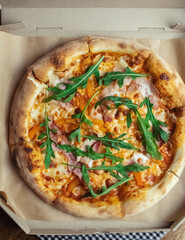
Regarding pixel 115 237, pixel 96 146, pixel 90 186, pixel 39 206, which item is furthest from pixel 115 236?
pixel 96 146

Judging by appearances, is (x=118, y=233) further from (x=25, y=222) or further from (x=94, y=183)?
(x=25, y=222)

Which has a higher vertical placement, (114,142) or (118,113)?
(118,113)

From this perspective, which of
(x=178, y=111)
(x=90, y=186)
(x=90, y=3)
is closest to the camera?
(x=90, y=186)

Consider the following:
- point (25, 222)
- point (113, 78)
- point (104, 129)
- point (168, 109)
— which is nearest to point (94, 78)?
point (113, 78)

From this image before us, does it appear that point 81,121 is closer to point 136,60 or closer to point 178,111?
point 136,60

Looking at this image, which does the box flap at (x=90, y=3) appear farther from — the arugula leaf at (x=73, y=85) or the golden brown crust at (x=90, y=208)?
the golden brown crust at (x=90, y=208)

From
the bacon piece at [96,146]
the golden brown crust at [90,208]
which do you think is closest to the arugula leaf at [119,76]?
the bacon piece at [96,146]
